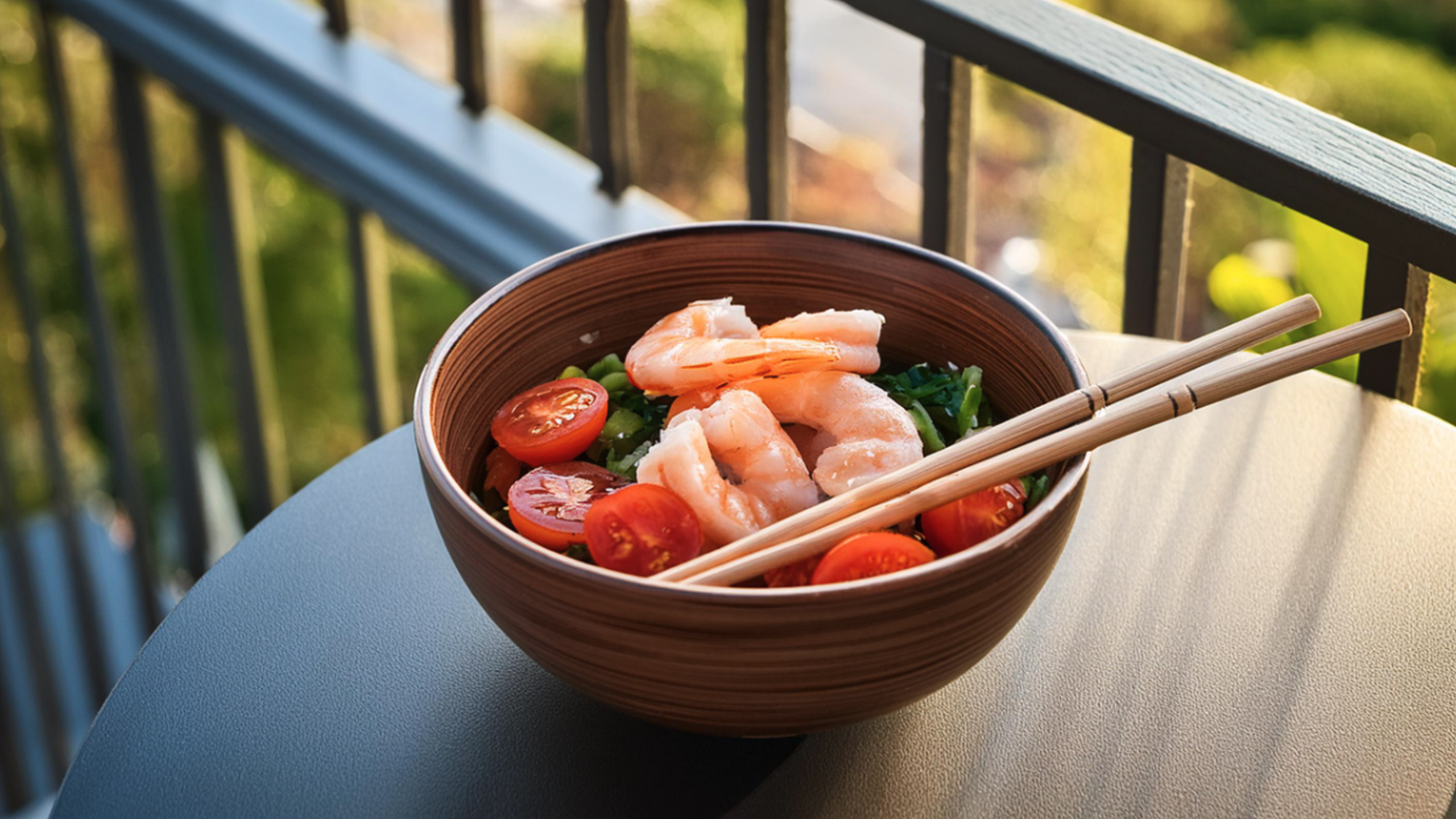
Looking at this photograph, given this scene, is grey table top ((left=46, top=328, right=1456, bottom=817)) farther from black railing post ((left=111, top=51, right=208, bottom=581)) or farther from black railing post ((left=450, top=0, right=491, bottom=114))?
black railing post ((left=111, top=51, right=208, bottom=581))

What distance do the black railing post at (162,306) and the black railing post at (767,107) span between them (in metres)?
1.13

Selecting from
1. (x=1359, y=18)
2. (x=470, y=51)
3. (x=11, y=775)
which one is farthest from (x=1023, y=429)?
(x=1359, y=18)

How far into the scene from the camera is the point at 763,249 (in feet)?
2.96

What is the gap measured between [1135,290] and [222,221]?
1442 mm

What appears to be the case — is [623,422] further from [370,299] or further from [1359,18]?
[1359,18]

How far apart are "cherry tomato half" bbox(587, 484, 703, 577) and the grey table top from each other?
111mm

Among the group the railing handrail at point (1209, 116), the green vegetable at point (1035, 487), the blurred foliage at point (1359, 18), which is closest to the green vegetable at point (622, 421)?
the green vegetable at point (1035, 487)

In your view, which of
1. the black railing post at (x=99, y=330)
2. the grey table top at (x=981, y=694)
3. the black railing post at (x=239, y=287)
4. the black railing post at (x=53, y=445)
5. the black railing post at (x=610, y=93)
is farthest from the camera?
the black railing post at (x=53, y=445)

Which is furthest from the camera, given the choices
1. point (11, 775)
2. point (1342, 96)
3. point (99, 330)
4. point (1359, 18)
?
point (1359, 18)

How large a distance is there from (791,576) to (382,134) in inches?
55.3

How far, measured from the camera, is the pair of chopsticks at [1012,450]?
2.11 feet

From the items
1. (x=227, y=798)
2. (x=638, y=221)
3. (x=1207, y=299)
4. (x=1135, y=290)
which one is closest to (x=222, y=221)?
(x=638, y=221)

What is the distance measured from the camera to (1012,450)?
27.7 inches

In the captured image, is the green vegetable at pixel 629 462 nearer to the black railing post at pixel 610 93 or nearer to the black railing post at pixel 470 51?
the black railing post at pixel 610 93
